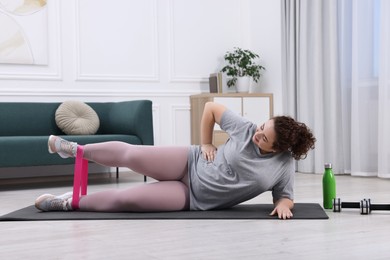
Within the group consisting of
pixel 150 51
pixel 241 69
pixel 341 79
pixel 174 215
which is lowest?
pixel 174 215

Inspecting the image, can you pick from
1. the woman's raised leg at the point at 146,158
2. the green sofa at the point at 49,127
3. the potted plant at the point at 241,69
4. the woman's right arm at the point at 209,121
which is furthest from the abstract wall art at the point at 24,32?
the woman's right arm at the point at 209,121

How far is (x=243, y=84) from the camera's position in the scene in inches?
224

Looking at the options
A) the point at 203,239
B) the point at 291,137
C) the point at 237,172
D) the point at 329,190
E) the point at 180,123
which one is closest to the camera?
the point at 203,239

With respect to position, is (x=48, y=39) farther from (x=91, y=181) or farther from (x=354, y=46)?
(x=354, y=46)

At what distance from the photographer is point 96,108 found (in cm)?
502

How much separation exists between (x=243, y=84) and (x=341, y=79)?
1.04 m

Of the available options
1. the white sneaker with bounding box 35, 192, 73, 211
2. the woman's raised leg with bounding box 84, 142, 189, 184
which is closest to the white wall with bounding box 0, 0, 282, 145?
the white sneaker with bounding box 35, 192, 73, 211

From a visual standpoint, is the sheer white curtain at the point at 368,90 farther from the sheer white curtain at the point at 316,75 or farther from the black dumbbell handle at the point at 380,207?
the black dumbbell handle at the point at 380,207

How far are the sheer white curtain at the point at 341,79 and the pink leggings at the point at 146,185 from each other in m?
2.33

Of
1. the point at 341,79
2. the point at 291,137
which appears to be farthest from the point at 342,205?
the point at 341,79

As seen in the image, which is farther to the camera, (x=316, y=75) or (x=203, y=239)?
(x=316, y=75)

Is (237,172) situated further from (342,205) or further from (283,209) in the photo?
(342,205)

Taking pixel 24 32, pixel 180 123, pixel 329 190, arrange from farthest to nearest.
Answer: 1. pixel 180 123
2. pixel 24 32
3. pixel 329 190

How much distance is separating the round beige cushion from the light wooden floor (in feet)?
6.89
